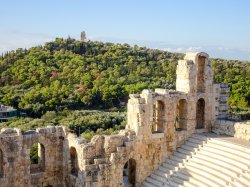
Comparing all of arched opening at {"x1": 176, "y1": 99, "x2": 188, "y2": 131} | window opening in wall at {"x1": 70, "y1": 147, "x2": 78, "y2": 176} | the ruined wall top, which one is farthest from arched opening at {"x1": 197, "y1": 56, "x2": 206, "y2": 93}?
window opening in wall at {"x1": 70, "y1": 147, "x2": 78, "y2": 176}

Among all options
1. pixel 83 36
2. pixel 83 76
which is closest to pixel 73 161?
pixel 83 76

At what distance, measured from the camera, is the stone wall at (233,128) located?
22995 mm

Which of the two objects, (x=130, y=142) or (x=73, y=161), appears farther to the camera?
(x=73, y=161)

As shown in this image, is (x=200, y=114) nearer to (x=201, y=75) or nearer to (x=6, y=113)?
(x=201, y=75)

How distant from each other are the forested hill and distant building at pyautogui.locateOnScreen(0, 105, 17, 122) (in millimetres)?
2441

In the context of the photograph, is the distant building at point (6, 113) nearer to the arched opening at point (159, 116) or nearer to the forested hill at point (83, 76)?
the forested hill at point (83, 76)

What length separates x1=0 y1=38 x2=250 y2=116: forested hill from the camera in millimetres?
52188

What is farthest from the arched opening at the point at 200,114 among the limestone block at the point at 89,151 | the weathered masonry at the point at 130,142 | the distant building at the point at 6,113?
the distant building at the point at 6,113

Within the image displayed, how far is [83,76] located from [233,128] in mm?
39141

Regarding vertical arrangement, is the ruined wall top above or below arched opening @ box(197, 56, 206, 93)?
above

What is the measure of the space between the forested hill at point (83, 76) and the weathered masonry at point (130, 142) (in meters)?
20.9

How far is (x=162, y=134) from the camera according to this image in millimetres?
23219

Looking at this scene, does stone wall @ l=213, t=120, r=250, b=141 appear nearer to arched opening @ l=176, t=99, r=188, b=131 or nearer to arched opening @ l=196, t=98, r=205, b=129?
arched opening @ l=196, t=98, r=205, b=129

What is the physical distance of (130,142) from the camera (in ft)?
71.7
